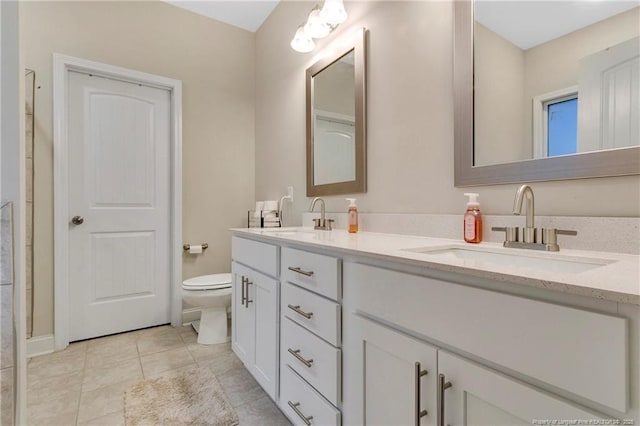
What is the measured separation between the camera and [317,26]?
5.95 feet

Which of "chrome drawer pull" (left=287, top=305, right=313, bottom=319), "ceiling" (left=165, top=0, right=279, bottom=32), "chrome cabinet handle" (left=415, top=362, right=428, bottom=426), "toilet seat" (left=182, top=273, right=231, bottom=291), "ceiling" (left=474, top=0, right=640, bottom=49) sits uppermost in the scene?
"ceiling" (left=165, top=0, right=279, bottom=32)

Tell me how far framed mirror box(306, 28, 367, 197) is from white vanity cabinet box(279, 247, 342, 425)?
2.23ft

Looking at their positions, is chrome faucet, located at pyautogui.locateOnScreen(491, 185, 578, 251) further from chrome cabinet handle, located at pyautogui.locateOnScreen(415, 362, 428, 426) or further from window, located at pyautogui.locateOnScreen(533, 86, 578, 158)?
chrome cabinet handle, located at pyautogui.locateOnScreen(415, 362, 428, 426)

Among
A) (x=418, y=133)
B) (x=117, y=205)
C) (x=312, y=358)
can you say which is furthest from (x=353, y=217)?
(x=117, y=205)

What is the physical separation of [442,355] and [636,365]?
0.32m

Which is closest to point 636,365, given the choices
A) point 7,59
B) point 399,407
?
point 399,407

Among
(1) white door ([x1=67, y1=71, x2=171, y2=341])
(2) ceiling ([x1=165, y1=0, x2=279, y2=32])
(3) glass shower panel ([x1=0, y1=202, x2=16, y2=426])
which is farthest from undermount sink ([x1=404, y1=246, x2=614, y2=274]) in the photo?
(2) ceiling ([x1=165, y1=0, x2=279, y2=32])

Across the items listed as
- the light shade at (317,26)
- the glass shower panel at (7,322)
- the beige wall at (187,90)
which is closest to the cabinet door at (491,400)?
A: the glass shower panel at (7,322)

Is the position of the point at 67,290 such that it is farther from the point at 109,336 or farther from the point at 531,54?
the point at 531,54

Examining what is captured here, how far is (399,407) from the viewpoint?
2.60 ft

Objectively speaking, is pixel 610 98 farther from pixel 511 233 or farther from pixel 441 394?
pixel 441 394

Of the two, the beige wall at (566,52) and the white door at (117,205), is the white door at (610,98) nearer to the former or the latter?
the beige wall at (566,52)

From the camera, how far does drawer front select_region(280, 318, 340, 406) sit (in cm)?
100

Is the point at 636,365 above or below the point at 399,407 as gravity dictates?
above
